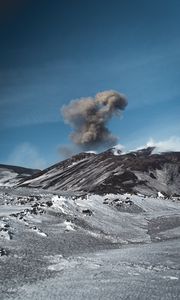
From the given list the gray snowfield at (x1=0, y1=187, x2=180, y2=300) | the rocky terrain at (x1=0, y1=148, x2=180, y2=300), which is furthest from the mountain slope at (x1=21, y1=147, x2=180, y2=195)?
the gray snowfield at (x1=0, y1=187, x2=180, y2=300)

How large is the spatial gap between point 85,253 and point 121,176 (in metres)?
109

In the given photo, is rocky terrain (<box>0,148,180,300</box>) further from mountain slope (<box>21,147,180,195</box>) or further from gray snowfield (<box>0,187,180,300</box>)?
mountain slope (<box>21,147,180,195</box>)

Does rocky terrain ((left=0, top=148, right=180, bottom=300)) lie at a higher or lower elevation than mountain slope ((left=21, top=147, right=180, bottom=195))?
lower

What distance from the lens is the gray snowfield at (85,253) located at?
Result: 1529 cm

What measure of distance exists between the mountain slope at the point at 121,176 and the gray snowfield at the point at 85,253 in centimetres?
7246

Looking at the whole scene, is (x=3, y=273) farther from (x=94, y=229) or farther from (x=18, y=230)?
(x=94, y=229)

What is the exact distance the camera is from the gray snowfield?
15.3 metres

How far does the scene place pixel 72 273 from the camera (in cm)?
1809

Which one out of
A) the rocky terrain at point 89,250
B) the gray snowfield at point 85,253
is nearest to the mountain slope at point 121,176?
the rocky terrain at point 89,250

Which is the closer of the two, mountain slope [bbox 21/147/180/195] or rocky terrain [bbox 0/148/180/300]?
rocky terrain [bbox 0/148/180/300]

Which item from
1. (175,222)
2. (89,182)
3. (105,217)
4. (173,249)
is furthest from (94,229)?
(89,182)

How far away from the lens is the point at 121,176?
132875 mm

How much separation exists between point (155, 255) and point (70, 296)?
9869mm

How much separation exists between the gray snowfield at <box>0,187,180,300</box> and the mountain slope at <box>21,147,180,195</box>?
238 ft
